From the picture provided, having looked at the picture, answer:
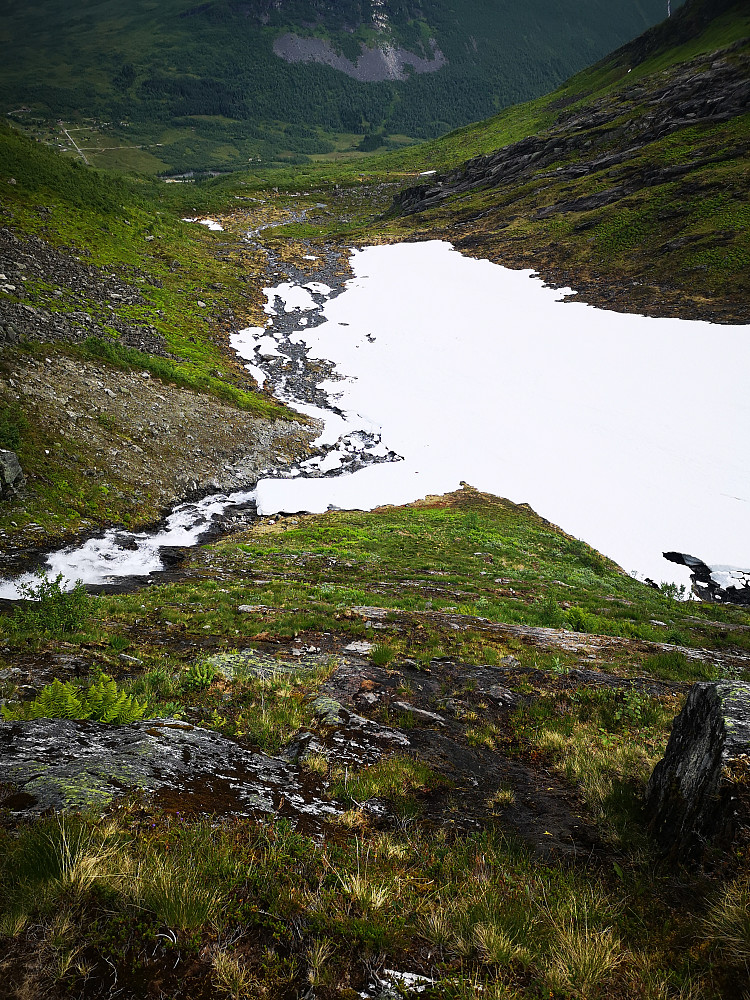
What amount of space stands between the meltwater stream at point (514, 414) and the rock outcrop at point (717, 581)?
45cm

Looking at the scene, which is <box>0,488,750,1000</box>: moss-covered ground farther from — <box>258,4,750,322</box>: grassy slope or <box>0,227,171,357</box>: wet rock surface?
<box>258,4,750,322</box>: grassy slope

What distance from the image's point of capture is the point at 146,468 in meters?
19.1

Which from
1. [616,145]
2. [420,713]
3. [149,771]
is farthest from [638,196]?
[149,771]

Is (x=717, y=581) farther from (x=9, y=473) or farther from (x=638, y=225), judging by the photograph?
(x=638, y=225)

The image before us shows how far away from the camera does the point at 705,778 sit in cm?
398

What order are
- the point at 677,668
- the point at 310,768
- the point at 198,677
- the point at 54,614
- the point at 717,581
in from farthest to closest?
the point at 717,581 → the point at 677,668 → the point at 54,614 → the point at 198,677 → the point at 310,768

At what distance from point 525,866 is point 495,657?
5.21m

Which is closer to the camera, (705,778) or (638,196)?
(705,778)

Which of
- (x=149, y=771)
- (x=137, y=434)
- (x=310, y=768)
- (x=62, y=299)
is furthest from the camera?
(x=62, y=299)

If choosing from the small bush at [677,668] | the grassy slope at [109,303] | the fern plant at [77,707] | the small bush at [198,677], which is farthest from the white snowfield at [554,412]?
the fern plant at [77,707]

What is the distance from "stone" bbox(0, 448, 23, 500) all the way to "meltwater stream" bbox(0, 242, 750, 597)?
2699 millimetres

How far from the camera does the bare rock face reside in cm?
367

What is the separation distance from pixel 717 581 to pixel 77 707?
2052 centimetres

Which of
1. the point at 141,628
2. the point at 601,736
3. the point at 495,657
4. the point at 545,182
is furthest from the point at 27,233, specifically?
the point at 545,182
